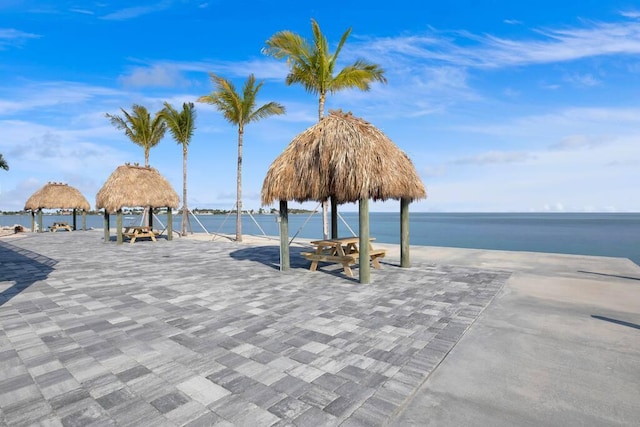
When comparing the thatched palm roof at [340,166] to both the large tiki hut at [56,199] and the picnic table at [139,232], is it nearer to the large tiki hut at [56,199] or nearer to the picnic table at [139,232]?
the picnic table at [139,232]

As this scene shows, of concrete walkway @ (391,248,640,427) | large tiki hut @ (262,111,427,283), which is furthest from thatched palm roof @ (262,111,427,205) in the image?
concrete walkway @ (391,248,640,427)

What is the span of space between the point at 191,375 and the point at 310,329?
1.59 meters

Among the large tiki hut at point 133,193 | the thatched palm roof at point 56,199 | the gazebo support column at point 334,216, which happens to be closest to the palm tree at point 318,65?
the gazebo support column at point 334,216

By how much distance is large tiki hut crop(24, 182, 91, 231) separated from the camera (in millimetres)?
24047

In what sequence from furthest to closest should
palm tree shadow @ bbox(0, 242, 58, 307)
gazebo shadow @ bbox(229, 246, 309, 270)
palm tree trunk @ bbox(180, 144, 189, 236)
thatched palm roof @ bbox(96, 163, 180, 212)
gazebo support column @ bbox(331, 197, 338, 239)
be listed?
palm tree trunk @ bbox(180, 144, 189, 236)
thatched palm roof @ bbox(96, 163, 180, 212)
gazebo support column @ bbox(331, 197, 338, 239)
gazebo shadow @ bbox(229, 246, 309, 270)
palm tree shadow @ bbox(0, 242, 58, 307)

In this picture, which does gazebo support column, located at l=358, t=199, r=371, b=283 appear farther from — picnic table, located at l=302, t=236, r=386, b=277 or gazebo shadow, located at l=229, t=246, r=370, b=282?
picnic table, located at l=302, t=236, r=386, b=277

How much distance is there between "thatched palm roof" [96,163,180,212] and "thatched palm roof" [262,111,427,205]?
467 inches

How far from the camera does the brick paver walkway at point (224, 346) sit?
2.54m

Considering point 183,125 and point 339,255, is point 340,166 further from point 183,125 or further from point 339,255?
point 183,125

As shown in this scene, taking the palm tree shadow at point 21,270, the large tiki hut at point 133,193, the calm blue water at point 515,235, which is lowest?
the calm blue water at point 515,235

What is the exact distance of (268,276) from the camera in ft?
25.2

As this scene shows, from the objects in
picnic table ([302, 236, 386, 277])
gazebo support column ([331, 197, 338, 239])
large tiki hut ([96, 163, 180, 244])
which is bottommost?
picnic table ([302, 236, 386, 277])

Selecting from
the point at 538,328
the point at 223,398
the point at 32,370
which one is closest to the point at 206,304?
the point at 32,370

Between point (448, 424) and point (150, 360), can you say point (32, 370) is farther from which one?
point (448, 424)
